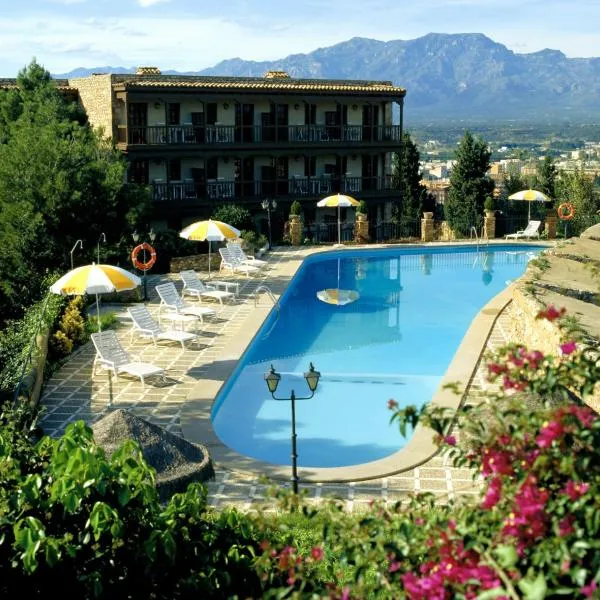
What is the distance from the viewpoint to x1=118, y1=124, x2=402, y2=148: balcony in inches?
1403

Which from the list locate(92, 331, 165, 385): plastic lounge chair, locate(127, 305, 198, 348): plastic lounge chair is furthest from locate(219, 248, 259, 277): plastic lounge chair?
locate(92, 331, 165, 385): plastic lounge chair

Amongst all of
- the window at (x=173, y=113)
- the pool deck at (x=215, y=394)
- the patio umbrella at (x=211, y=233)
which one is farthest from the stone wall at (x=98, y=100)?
the pool deck at (x=215, y=394)

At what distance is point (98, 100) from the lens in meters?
37.9

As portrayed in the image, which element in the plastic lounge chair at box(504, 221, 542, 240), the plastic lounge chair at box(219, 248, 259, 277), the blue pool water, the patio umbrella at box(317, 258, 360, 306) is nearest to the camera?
the blue pool water

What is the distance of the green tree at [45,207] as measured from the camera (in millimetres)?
22562

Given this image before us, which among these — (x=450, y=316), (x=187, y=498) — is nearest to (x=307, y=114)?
(x=450, y=316)

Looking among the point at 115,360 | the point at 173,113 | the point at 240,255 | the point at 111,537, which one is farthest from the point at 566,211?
the point at 111,537

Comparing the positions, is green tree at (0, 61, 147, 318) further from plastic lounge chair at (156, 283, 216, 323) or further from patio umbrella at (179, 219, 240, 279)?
plastic lounge chair at (156, 283, 216, 323)

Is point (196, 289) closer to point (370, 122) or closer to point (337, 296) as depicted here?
point (337, 296)

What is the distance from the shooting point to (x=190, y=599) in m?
5.93

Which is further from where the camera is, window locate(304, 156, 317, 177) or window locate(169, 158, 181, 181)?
window locate(304, 156, 317, 177)

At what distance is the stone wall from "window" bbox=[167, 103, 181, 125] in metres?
2.35

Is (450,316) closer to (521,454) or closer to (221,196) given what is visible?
(221,196)

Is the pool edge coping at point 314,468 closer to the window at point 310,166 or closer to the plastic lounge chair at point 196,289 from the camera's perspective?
the plastic lounge chair at point 196,289
